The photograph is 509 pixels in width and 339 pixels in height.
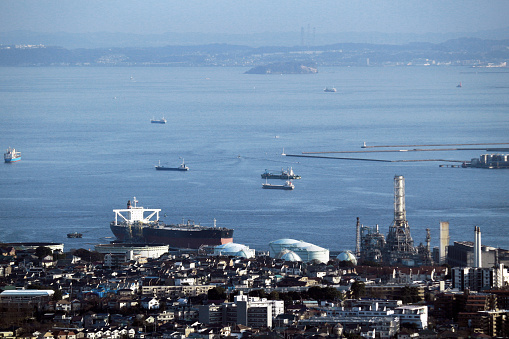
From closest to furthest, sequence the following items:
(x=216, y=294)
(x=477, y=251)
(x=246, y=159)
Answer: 1. (x=216, y=294)
2. (x=477, y=251)
3. (x=246, y=159)

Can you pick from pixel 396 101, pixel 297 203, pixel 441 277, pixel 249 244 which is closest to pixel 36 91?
pixel 396 101

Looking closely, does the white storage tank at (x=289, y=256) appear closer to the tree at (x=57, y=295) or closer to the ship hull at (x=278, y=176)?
the tree at (x=57, y=295)

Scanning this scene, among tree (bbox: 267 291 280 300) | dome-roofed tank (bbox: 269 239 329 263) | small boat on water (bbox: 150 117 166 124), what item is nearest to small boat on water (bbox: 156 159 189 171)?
dome-roofed tank (bbox: 269 239 329 263)

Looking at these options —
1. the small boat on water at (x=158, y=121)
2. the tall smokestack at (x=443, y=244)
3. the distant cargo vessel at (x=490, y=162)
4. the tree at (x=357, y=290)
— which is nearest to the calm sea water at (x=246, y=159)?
the small boat on water at (x=158, y=121)

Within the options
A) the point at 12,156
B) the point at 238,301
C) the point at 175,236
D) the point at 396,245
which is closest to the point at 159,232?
the point at 175,236

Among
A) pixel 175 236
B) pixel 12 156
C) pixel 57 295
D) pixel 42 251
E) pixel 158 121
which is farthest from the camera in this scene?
pixel 158 121

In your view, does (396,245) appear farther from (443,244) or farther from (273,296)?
(273,296)
